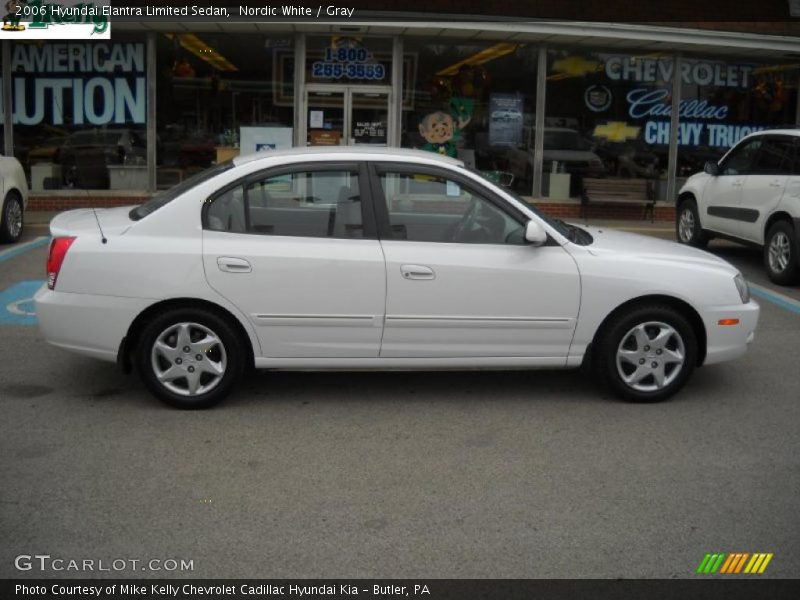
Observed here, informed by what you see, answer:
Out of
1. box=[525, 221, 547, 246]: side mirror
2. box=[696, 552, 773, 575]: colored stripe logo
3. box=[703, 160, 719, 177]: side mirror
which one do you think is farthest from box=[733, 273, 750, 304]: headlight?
box=[703, 160, 719, 177]: side mirror

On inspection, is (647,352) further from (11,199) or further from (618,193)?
(618,193)

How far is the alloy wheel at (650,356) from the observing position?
606 cm

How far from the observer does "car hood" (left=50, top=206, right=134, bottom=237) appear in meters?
5.84

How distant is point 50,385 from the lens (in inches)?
250

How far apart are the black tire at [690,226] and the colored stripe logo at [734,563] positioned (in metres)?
8.62

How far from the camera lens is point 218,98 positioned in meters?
15.6

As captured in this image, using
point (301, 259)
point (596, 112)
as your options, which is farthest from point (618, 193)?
point (301, 259)

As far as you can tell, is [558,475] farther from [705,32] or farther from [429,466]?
[705,32]

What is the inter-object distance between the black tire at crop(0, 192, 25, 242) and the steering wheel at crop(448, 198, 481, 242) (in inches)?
308

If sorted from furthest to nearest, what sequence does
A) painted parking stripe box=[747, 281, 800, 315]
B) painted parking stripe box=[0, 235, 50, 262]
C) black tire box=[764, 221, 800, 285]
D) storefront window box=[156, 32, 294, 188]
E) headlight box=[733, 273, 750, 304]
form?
storefront window box=[156, 32, 294, 188] < painted parking stripe box=[0, 235, 50, 262] < black tire box=[764, 221, 800, 285] < painted parking stripe box=[747, 281, 800, 315] < headlight box=[733, 273, 750, 304]

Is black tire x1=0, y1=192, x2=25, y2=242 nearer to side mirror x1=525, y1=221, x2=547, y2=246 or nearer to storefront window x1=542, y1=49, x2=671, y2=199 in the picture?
side mirror x1=525, y1=221, x2=547, y2=246

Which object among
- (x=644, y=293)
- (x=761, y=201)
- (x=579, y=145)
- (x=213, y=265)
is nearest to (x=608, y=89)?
(x=579, y=145)

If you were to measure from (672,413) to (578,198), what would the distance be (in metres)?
10.7
